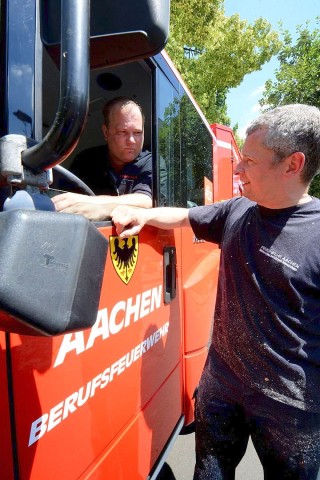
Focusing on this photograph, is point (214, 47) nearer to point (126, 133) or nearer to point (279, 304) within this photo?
point (126, 133)

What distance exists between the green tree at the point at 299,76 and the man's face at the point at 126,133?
12907mm

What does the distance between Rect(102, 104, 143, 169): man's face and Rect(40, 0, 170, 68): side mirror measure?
97cm

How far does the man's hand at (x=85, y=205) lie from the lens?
1.28 m

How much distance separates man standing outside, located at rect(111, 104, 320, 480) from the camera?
1529 millimetres

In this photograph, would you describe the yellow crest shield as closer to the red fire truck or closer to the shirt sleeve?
the red fire truck

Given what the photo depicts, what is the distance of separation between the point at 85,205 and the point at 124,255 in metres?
0.23

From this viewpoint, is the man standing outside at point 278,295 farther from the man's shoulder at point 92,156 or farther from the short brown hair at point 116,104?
the man's shoulder at point 92,156

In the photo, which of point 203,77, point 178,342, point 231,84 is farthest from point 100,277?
point 231,84

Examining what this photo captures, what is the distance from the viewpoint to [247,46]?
10.4 m

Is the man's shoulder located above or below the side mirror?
below

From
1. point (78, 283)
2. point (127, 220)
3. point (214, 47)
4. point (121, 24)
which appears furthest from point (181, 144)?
point (214, 47)

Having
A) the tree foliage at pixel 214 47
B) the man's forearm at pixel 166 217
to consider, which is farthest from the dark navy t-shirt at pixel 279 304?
the tree foliage at pixel 214 47

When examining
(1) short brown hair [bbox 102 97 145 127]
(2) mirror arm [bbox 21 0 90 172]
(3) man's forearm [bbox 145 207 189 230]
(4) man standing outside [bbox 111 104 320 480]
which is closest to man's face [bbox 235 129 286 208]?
(4) man standing outside [bbox 111 104 320 480]

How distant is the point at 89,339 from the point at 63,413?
0.22 meters
